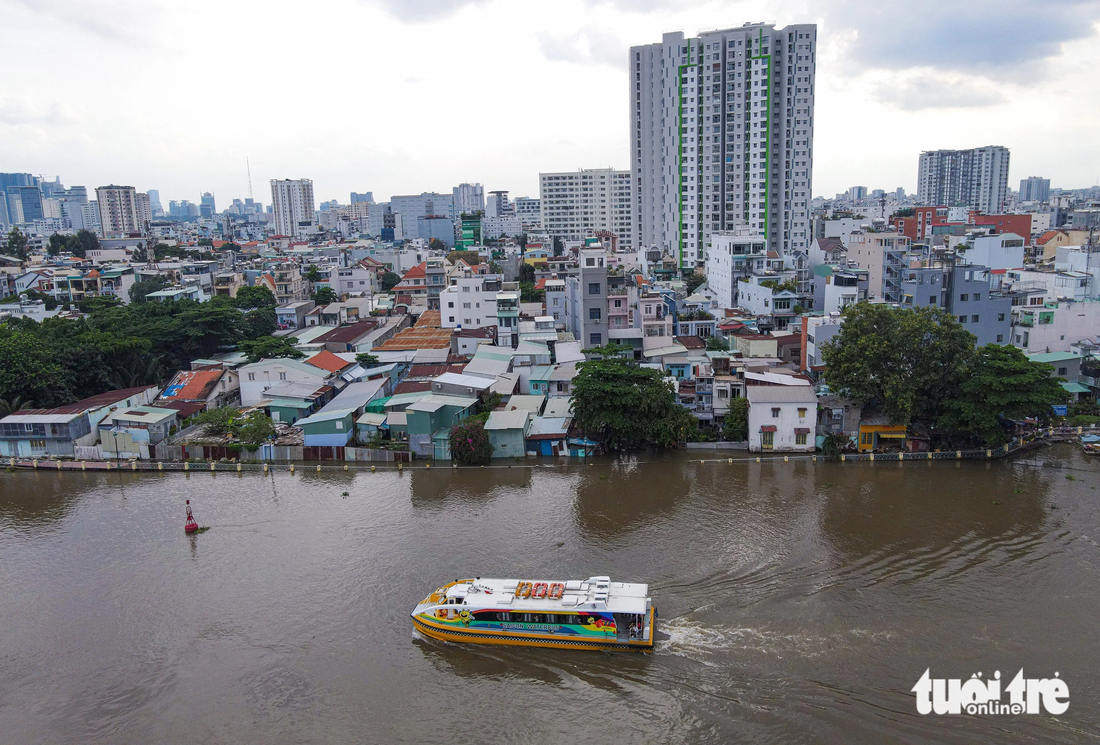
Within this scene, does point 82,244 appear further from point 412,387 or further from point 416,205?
point 412,387

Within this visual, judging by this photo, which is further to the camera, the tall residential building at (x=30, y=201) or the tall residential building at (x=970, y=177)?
the tall residential building at (x=30, y=201)

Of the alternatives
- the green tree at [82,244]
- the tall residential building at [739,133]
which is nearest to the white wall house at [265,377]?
the tall residential building at [739,133]

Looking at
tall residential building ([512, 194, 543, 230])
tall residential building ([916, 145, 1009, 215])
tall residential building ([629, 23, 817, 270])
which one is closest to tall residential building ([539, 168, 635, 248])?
tall residential building ([629, 23, 817, 270])

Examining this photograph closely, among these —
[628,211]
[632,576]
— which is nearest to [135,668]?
[632,576]

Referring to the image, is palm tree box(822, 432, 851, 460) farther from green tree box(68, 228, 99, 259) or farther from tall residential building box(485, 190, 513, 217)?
tall residential building box(485, 190, 513, 217)

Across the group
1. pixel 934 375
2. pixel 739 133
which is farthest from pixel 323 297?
pixel 934 375

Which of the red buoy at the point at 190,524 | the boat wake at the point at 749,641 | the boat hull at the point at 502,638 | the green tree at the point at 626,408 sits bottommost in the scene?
the boat hull at the point at 502,638

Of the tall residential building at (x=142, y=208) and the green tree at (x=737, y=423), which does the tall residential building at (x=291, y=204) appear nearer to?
the tall residential building at (x=142, y=208)

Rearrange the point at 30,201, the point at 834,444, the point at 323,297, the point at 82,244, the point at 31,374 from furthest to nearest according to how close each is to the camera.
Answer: the point at 30,201 → the point at 82,244 → the point at 323,297 → the point at 31,374 → the point at 834,444
